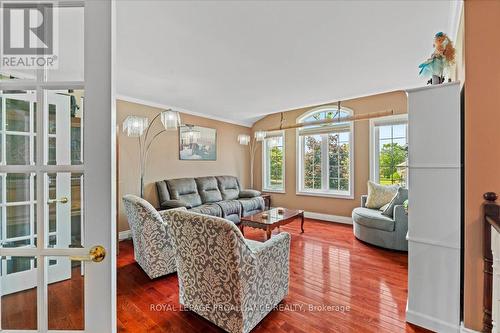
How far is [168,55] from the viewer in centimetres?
270

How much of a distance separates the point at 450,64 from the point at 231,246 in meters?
2.23

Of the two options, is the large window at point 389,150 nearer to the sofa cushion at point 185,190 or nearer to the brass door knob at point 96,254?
the sofa cushion at point 185,190

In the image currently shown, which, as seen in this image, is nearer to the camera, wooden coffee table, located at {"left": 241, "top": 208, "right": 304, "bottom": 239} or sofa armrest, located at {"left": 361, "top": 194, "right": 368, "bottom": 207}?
wooden coffee table, located at {"left": 241, "top": 208, "right": 304, "bottom": 239}

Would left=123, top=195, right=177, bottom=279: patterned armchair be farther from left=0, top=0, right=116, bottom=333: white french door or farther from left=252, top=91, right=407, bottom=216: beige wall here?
left=252, top=91, right=407, bottom=216: beige wall

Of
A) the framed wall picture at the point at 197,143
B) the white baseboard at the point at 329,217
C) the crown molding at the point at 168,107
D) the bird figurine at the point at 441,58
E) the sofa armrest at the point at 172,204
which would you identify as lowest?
the white baseboard at the point at 329,217

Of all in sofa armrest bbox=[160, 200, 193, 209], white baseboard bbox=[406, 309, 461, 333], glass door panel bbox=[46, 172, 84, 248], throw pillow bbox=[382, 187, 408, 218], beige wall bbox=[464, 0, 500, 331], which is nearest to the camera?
glass door panel bbox=[46, 172, 84, 248]

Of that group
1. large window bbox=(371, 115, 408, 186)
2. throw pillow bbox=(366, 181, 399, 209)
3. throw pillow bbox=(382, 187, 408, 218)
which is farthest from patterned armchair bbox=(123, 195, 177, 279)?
large window bbox=(371, 115, 408, 186)

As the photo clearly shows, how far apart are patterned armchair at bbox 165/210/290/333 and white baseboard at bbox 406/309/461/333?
111cm

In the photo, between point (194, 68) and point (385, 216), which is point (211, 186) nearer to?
point (194, 68)

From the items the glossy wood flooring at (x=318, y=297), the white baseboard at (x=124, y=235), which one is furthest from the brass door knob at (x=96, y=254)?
the white baseboard at (x=124, y=235)

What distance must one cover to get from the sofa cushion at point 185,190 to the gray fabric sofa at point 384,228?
2.95m

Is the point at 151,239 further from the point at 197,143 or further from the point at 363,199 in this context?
the point at 363,199

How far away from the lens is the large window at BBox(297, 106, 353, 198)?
509cm

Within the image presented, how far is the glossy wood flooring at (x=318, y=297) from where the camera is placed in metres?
1.86
